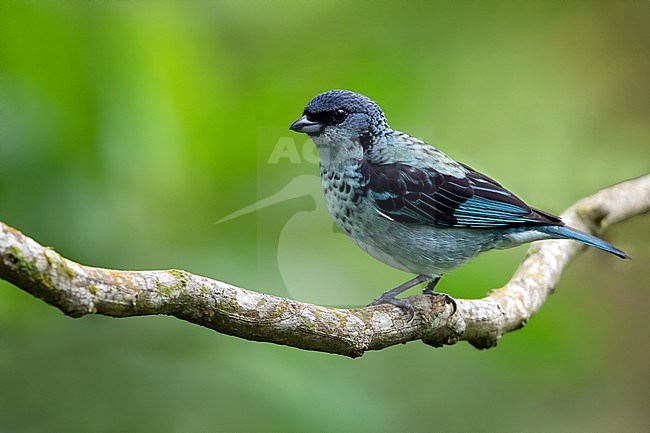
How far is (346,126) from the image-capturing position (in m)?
3.79

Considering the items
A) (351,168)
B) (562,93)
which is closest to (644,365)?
(562,93)

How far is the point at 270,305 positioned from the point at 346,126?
5.36ft

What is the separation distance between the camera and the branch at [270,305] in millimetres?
1773

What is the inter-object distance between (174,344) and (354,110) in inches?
61.5

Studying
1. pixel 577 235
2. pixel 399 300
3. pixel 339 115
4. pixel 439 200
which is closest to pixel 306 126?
pixel 339 115

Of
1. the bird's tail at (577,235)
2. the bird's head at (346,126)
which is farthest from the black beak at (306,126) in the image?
the bird's tail at (577,235)

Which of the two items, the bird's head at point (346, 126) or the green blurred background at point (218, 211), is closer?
the green blurred background at point (218, 211)

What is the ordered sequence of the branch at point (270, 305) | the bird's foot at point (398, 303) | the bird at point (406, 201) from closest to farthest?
1. the branch at point (270, 305)
2. the bird's foot at point (398, 303)
3. the bird at point (406, 201)

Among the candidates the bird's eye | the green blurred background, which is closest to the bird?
the bird's eye

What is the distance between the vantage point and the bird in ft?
11.8

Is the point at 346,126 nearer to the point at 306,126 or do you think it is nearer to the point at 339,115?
the point at 339,115

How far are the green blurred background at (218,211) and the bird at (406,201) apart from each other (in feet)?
0.38

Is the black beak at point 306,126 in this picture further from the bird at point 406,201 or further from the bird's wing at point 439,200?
the bird's wing at point 439,200

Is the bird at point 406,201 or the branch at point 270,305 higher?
the bird at point 406,201
